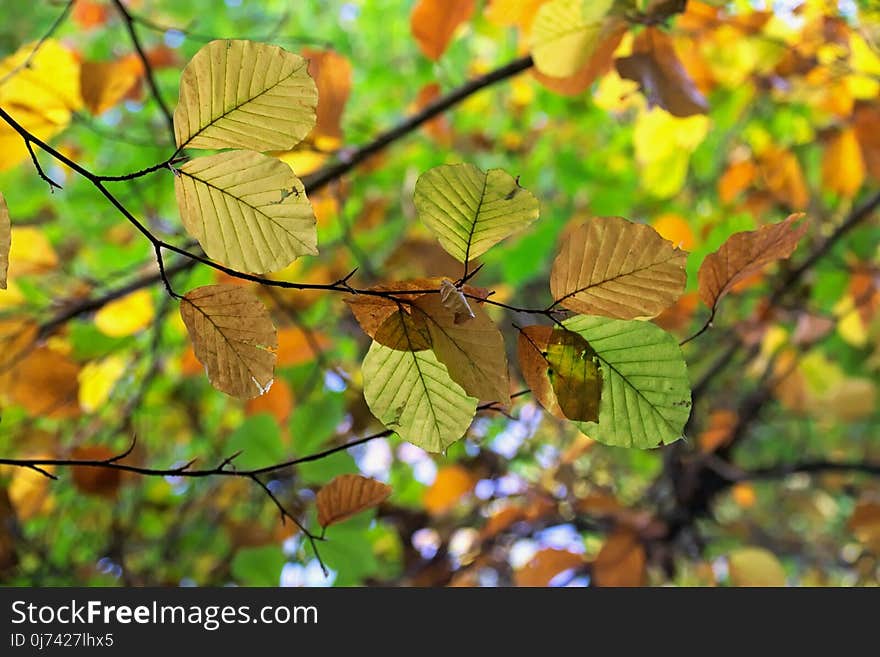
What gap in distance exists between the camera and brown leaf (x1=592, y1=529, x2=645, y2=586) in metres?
0.99

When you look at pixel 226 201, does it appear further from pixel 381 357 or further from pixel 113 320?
pixel 113 320

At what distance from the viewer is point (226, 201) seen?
35 cm

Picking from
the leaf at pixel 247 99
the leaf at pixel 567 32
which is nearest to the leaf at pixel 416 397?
the leaf at pixel 247 99

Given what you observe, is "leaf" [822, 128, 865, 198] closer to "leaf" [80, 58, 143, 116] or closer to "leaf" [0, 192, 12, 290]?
"leaf" [80, 58, 143, 116]

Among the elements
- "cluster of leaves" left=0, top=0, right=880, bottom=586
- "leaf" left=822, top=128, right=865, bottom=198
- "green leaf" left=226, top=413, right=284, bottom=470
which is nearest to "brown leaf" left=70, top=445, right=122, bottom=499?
"cluster of leaves" left=0, top=0, right=880, bottom=586

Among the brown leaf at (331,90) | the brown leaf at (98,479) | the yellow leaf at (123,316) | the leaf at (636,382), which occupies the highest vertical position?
the brown leaf at (331,90)

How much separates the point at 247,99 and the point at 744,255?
28 centimetres

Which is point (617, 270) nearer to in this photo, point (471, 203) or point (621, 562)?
point (471, 203)

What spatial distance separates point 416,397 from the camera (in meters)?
0.39

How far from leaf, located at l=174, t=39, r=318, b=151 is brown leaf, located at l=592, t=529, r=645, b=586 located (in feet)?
2.66

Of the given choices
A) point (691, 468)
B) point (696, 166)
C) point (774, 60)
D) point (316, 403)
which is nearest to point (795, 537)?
point (691, 468)

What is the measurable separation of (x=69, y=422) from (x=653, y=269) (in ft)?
4.38

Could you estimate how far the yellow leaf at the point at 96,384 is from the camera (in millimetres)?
1074

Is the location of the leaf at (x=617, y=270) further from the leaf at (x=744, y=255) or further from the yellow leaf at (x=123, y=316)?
the yellow leaf at (x=123, y=316)
